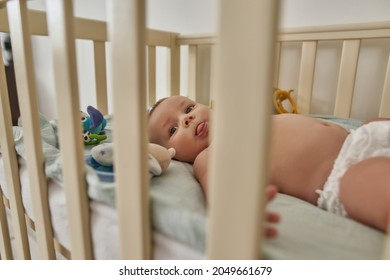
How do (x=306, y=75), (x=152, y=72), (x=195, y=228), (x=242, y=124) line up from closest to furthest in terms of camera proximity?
(x=242, y=124)
(x=195, y=228)
(x=306, y=75)
(x=152, y=72)

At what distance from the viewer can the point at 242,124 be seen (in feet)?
0.79

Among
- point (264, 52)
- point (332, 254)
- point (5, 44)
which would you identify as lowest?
point (332, 254)

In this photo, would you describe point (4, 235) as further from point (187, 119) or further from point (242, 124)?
point (242, 124)

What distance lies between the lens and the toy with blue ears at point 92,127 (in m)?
0.85

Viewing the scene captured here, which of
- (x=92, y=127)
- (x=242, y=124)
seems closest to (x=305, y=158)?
(x=242, y=124)

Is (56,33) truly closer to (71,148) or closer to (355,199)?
(71,148)

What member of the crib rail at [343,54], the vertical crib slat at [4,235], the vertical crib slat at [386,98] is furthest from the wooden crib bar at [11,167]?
the vertical crib slat at [386,98]

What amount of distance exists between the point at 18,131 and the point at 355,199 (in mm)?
768

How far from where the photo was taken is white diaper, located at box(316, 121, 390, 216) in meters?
0.51

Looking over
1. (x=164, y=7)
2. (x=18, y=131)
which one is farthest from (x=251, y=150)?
(x=164, y=7)

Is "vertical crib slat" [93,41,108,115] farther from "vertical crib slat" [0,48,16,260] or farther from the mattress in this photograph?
the mattress

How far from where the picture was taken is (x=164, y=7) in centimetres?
143

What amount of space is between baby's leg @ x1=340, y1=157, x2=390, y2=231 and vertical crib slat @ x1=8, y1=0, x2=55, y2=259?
0.56m

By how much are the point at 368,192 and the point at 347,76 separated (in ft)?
2.09
